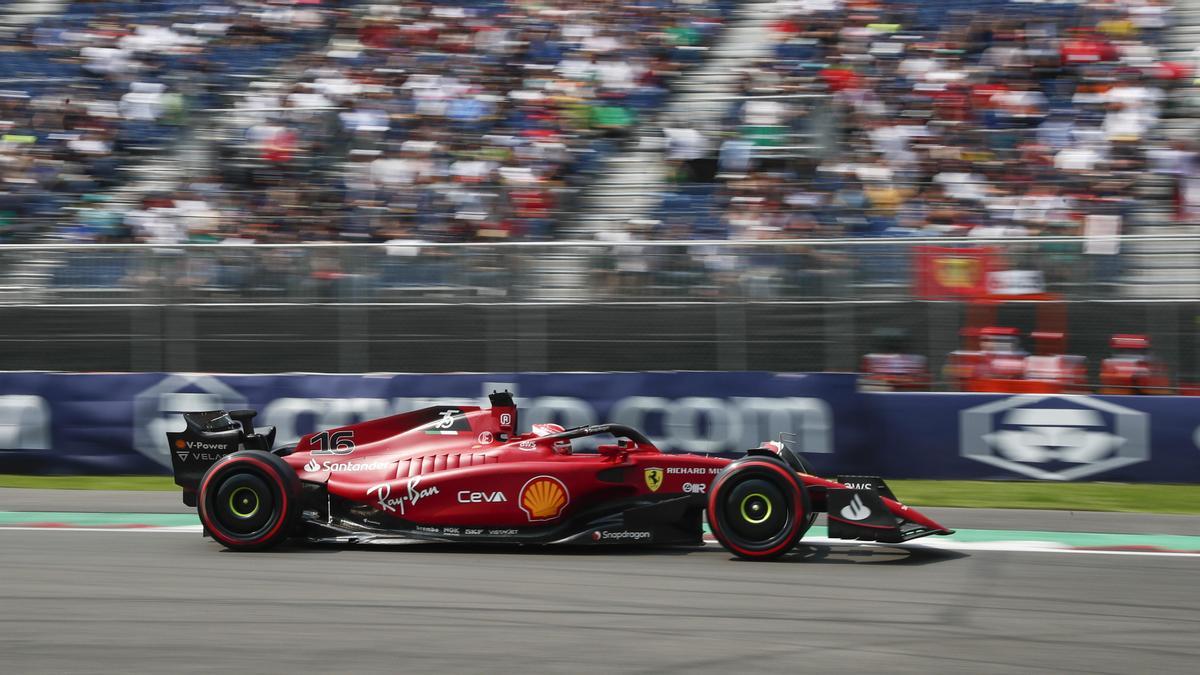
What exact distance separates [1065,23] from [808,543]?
8.45m

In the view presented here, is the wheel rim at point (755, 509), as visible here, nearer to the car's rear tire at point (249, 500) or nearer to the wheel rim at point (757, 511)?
the wheel rim at point (757, 511)

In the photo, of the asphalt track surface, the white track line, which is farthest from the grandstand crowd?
the asphalt track surface

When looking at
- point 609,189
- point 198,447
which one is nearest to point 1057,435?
point 609,189

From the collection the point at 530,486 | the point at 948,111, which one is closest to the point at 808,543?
the point at 530,486

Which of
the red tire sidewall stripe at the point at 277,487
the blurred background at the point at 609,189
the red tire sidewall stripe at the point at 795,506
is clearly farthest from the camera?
the blurred background at the point at 609,189

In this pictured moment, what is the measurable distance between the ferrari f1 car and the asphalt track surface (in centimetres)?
17

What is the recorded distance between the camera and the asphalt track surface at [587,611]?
18.9 feet

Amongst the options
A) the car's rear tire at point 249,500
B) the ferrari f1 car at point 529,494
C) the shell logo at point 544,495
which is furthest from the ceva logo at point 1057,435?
the car's rear tire at point 249,500

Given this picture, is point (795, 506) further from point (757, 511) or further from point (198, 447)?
point (198, 447)

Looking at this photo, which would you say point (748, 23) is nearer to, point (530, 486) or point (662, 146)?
point (662, 146)

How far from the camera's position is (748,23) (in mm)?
17219

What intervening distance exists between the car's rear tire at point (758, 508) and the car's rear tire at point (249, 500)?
8.64ft

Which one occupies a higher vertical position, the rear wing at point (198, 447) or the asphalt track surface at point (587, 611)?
the rear wing at point (198, 447)

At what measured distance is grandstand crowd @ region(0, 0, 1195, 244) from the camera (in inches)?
542
